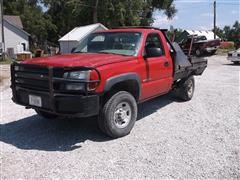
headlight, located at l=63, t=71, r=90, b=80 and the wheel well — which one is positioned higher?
headlight, located at l=63, t=71, r=90, b=80

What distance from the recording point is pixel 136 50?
258 inches

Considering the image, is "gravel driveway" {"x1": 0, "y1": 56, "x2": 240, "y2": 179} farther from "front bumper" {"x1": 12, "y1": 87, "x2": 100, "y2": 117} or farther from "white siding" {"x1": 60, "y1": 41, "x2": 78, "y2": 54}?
"white siding" {"x1": 60, "y1": 41, "x2": 78, "y2": 54}

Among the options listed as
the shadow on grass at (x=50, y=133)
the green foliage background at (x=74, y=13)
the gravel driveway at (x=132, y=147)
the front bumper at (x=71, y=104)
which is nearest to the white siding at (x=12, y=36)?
the green foliage background at (x=74, y=13)

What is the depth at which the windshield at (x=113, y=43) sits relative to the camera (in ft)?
21.8

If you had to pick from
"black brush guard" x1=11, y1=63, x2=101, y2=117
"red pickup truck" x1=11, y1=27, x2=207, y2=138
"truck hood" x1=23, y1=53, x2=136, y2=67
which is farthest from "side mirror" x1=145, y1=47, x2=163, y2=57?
"black brush guard" x1=11, y1=63, x2=101, y2=117

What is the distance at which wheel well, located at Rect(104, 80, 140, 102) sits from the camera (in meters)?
5.89

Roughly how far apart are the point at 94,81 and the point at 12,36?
4530cm

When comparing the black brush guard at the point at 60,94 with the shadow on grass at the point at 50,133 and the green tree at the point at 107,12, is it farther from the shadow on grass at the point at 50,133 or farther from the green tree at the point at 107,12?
the green tree at the point at 107,12

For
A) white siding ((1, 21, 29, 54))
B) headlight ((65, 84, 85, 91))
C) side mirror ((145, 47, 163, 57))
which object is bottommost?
headlight ((65, 84, 85, 91))

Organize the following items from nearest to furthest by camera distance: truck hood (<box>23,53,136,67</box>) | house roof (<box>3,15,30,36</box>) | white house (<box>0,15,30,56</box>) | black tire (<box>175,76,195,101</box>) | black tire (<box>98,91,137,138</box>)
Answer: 1. truck hood (<box>23,53,136,67</box>)
2. black tire (<box>98,91,137,138</box>)
3. black tire (<box>175,76,195,101</box>)
4. white house (<box>0,15,30,56</box>)
5. house roof (<box>3,15,30,36</box>)

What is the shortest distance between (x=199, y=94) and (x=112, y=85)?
4.86m

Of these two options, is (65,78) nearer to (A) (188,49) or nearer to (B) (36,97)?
(B) (36,97)

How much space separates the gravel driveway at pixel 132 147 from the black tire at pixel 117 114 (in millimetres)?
155

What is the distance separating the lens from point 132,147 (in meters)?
5.56
